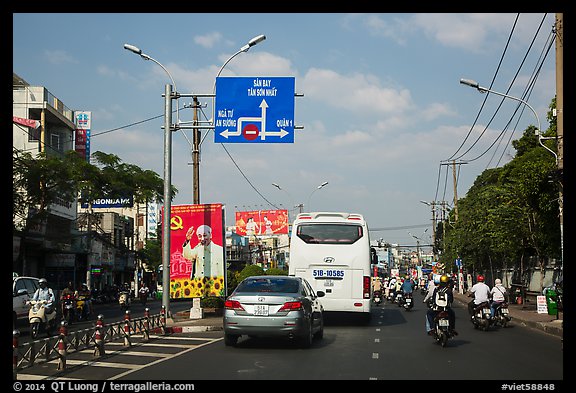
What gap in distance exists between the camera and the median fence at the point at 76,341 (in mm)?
11828

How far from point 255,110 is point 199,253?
20.4ft

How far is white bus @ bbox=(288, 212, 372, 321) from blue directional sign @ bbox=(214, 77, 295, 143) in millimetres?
3055

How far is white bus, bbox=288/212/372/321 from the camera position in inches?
832

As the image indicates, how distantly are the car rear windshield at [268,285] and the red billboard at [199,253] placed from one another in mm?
9297

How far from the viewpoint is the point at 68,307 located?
27.3m

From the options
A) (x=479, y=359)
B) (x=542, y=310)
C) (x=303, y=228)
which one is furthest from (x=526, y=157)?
(x=479, y=359)

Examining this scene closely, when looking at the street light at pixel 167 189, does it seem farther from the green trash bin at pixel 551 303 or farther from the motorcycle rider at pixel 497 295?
the green trash bin at pixel 551 303

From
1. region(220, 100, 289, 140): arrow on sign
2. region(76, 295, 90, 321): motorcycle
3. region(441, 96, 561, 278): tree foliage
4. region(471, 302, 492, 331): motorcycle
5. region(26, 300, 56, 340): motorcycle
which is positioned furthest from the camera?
region(76, 295, 90, 321): motorcycle

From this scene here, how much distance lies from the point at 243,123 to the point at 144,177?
21427 mm

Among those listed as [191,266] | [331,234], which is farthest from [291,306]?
[191,266]

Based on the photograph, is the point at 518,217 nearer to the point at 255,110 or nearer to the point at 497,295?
the point at 497,295

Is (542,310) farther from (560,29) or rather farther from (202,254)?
(202,254)

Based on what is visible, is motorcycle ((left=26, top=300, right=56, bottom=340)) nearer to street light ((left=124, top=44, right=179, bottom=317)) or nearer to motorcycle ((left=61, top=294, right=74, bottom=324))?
street light ((left=124, top=44, right=179, bottom=317))

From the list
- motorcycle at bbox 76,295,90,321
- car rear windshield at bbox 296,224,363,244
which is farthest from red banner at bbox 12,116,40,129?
car rear windshield at bbox 296,224,363,244
